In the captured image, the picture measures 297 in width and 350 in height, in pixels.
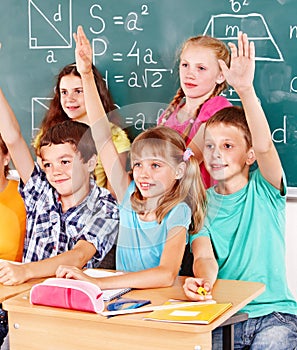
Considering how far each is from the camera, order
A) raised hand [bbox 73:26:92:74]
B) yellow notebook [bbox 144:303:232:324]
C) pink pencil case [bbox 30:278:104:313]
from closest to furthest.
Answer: yellow notebook [bbox 144:303:232:324], pink pencil case [bbox 30:278:104:313], raised hand [bbox 73:26:92:74]

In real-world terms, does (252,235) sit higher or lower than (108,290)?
higher

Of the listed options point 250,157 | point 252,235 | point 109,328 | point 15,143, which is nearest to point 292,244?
point 252,235

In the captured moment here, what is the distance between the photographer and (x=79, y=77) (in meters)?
2.65

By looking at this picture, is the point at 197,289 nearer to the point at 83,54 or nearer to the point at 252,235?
the point at 252,235

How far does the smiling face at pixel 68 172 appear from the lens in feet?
7.96

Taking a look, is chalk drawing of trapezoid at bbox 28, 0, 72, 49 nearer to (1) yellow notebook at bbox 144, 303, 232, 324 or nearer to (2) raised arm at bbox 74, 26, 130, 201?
(2) raised arm at bbox 74, 26, 130, 201

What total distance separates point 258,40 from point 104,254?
2.98 feet

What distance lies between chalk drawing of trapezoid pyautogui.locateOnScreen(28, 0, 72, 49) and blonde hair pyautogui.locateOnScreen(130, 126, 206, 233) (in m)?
0.66

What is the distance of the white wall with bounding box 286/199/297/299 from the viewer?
251 centimetres

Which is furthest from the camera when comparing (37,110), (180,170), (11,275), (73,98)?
(37,110)

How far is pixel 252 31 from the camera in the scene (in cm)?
244

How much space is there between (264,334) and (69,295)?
0.65 meters

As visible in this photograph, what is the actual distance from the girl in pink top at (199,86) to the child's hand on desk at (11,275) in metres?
0.69

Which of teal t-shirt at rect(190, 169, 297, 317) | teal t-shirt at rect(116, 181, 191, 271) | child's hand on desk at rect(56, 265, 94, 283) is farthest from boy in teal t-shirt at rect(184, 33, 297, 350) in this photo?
child's hand on desk at rect(56, 265, 94, 283)
